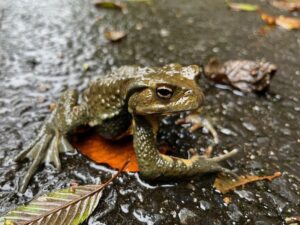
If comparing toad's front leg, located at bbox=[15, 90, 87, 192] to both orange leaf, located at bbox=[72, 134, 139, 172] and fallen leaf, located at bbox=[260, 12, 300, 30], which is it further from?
fallen leaf, located at bbox=[260, 12, 300, 30]

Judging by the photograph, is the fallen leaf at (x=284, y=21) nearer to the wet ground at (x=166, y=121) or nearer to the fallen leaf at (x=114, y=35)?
the wet ground at (x=166, y=121)

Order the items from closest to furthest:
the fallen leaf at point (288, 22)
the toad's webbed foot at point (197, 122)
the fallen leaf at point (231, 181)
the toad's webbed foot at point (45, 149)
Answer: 1. the fallen leaf at point (231, 181)
2. the toad's webbed foot at point (45, 149)
3. the toad's webbed foot at point (197, 122)
4. the fallen leaf at point (288, 22)

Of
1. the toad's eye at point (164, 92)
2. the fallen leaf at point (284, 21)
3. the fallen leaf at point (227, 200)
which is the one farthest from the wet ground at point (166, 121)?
the toad's eye at point (164, 92)

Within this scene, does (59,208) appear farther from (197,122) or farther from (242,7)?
(242,7)

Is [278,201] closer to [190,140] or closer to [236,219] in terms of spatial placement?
[236,219]

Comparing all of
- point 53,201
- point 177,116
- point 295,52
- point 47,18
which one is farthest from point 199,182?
point 47,18
